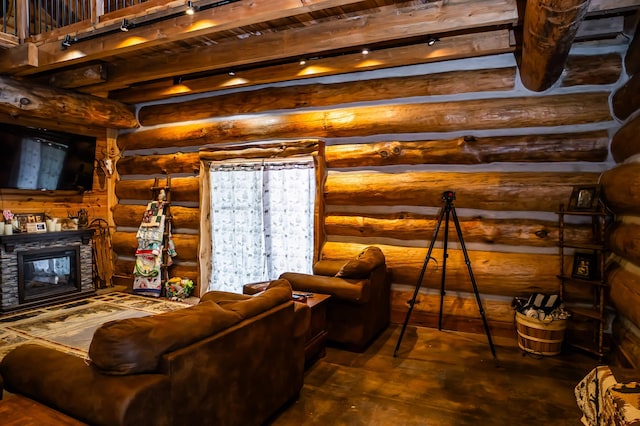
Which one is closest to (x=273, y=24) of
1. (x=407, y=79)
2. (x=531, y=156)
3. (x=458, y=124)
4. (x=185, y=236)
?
(x=407, y=79)

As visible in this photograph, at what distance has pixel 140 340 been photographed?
1.61 metres

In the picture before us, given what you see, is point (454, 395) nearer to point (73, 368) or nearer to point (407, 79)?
point (73, 368)

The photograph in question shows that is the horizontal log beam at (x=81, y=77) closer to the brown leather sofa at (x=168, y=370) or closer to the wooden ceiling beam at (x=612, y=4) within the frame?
Answer: the brown leather sofa at (x=168, y=370)

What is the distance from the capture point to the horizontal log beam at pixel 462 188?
3719mm

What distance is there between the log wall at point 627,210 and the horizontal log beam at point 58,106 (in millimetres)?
6076

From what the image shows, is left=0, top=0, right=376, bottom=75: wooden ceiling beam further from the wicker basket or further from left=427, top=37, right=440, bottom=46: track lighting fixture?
the wicker basket

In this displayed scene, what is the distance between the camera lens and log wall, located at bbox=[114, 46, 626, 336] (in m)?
3.70

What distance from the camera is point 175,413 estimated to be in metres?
1.66

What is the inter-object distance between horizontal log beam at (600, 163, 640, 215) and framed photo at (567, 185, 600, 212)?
0.07m

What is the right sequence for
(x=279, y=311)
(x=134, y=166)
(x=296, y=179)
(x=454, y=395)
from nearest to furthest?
1. (x=279, y=311)
2. (x=454, y=395)
3. (x=296, y=179)
4. (x=134, y=166)

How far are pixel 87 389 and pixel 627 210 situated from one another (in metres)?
3.68

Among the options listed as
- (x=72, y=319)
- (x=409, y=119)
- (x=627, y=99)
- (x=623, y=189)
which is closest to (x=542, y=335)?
(x=623, y=189)

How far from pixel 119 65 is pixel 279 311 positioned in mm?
4188

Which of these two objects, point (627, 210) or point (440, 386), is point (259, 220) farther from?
point (627, 210)
